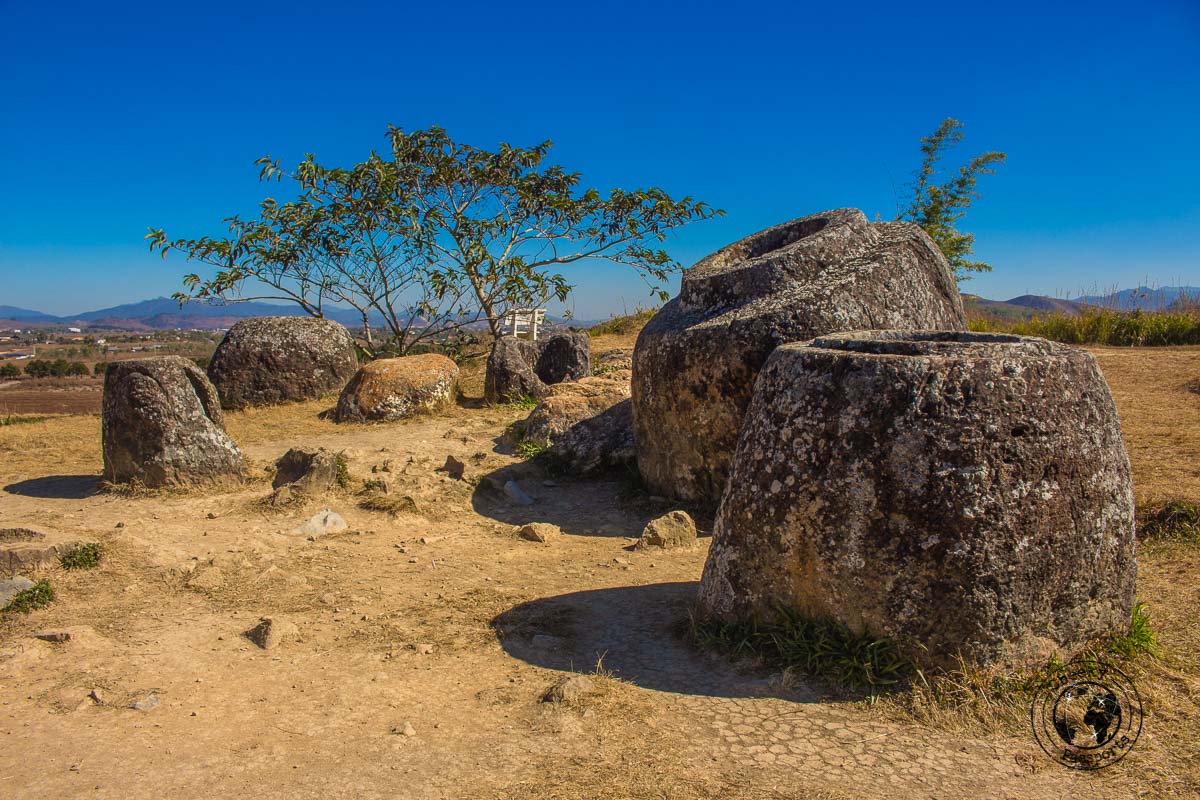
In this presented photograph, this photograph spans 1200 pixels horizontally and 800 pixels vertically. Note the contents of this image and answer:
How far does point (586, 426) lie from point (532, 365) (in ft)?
19.6

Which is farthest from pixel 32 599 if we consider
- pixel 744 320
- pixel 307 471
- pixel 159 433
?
pixel 744 320

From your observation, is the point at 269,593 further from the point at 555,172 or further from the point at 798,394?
the point at 555,172

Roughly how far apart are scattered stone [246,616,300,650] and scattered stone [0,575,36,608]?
5.98 ft

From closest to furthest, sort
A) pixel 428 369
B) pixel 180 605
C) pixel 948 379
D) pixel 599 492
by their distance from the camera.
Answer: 1. pixel 948 379
2. pixel 180 605
3. pixel 599 492
4. pixel 428 369

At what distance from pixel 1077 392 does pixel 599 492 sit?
5.16 meters

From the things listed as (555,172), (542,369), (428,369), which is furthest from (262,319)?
(555,172)

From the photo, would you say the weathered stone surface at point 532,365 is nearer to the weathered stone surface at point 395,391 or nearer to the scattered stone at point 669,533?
the weathered stone surface at point 395,391

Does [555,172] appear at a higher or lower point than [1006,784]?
higher

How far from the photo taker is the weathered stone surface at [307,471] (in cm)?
777

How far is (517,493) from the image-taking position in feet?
27.0

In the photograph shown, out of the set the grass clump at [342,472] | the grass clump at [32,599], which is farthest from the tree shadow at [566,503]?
the grass clump at [32,599]

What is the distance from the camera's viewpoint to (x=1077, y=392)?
12.5ft

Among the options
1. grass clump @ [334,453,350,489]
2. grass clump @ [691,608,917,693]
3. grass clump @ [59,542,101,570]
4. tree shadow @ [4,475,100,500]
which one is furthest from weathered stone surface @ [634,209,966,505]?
tree shadow @ [4,475,100,500]

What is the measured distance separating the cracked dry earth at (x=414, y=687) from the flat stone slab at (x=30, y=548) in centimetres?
29
